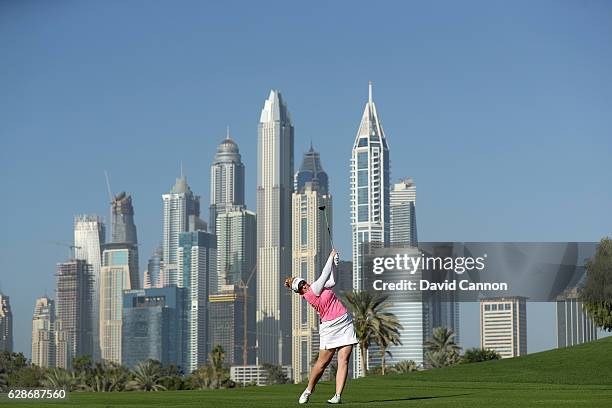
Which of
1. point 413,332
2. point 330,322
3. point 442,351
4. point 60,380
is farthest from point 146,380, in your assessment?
point 330,322

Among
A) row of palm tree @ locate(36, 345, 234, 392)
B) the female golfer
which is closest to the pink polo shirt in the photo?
the female golfer

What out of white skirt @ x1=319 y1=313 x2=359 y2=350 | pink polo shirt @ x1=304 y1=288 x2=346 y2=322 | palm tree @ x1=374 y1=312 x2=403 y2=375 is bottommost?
palm tree @ x1=374 y1=312 x2=403 y2=375

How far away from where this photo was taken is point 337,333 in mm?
14078

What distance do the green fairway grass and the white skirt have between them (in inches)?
49.9

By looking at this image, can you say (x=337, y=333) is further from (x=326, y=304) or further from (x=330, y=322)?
(x=326, y=304)

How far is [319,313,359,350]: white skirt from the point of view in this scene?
1406 cm

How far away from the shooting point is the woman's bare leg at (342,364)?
46.3 ft

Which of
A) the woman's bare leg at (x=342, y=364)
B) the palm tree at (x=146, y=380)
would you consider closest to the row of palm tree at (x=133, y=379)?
the palm tree at (x=146, y=380)

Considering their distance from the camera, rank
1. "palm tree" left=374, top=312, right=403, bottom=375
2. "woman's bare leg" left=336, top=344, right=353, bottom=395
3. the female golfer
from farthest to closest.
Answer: "palm tree" left=374, top=312, right=403, bottom=375
"woman's bare leg" left=336, top=344, right=353, bottom=395
the female golfer

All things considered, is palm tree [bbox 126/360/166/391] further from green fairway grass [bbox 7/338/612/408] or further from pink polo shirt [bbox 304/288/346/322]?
pink polo shirt [bbox 304/288/346/322]

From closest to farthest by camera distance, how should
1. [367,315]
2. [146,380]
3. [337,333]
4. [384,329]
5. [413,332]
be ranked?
[337,333], [367,315], [384,329], [146,380], [413,332]

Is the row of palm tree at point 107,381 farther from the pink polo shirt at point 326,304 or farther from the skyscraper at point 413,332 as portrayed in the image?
the pink polo shirt at point 326,304

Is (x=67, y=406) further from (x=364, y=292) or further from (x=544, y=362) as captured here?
(x=364, y=292)

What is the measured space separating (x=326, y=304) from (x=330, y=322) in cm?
21
